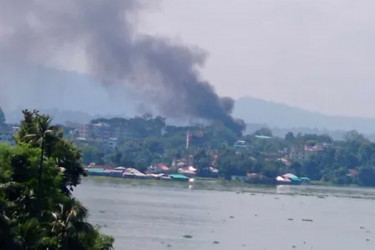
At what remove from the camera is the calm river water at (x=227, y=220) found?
6312 cm

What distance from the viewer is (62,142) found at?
34750mm

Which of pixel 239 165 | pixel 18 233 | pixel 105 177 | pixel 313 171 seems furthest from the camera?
pixel 313 171

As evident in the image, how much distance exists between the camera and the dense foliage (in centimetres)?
2575

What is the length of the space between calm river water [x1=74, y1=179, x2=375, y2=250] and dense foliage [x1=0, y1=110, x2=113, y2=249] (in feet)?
65.5

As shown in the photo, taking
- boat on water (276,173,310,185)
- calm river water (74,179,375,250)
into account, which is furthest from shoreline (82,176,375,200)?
calm river water (74,179,375,250)

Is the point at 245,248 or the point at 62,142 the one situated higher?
the point at 62,142

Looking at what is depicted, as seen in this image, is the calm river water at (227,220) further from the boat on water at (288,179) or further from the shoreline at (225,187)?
the boat on water at (288,179)

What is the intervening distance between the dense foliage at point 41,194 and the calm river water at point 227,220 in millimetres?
19954

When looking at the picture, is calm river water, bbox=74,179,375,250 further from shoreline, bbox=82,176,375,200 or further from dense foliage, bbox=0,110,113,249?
dense foliage, bbox=0,110,113,249

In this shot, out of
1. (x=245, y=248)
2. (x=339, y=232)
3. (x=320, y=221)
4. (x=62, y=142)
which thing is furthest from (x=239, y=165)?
(x=62, y=142)

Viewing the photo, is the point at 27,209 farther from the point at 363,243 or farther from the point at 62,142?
the point at 363,243

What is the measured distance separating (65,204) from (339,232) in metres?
51.2

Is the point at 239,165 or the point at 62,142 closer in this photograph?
the point at 62,142

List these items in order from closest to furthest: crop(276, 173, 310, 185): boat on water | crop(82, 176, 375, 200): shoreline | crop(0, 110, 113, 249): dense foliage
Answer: crop(0, 110, 113, 249): dense foliage < crop(82, 176, 375, 200): shoreline < crop(276, 173, 310, 185): boat on water
